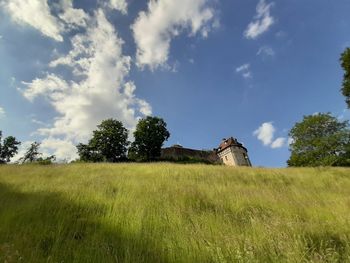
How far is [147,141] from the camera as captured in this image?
49.1m

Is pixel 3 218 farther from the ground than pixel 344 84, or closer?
closer

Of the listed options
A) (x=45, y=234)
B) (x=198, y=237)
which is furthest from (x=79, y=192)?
(x=198, y=237)

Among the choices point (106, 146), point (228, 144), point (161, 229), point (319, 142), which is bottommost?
point (161, 229)

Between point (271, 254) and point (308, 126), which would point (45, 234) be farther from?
point (308, 126)

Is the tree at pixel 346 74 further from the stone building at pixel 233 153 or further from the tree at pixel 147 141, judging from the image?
the stone building at pixel 233 153

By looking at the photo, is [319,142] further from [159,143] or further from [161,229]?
[161,229]

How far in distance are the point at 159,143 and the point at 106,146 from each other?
10206mm

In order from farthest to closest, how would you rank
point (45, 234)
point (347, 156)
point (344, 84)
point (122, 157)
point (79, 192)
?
1. point (122, 157)
2. point (347, 156)
3. point (344, 84)
4. point (79, 192)
5. point (45, 234)

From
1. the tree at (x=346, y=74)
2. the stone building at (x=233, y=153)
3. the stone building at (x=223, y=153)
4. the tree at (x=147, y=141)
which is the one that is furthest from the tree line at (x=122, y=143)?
the tree at (x=346, y=74)

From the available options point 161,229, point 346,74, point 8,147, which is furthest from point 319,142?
point 8,147

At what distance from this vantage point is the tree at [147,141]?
48656mm

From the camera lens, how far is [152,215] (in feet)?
12.7

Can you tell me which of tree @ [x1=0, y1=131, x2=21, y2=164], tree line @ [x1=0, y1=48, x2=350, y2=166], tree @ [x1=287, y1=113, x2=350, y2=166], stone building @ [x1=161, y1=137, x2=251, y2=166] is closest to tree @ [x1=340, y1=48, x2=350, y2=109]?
tree line @ [x1=0, y1=48, x2=350, y2=166]

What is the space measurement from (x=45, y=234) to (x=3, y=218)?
103cm
